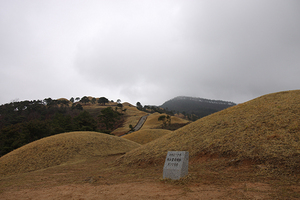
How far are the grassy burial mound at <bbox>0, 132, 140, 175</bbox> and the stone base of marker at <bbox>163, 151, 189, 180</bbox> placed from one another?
13.7 meters

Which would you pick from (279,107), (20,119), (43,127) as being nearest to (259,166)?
(279,107)

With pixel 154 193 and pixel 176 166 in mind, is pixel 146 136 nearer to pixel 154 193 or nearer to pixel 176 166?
pixel 176 166

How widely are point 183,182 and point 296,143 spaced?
5857 mm

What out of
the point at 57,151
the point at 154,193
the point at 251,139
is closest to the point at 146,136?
the point at 57,151

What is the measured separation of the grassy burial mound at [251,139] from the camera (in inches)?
299

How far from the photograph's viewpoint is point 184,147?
11742mm

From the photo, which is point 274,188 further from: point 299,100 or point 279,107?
point 299,100

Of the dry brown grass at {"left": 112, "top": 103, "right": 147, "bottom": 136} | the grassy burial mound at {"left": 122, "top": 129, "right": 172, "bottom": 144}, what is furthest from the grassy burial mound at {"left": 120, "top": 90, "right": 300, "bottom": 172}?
the dry brown grass at {"left": 112, "top": 103, "right": 147, "bottom": 136}

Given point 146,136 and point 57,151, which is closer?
point 57,151

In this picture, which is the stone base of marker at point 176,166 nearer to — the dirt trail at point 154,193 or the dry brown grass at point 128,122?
the dirt trail at point 154,193

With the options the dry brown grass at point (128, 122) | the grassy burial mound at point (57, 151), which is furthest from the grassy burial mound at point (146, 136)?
the dry brown grass at point (128, 122)

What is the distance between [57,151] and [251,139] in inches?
758

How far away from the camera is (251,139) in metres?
9.21

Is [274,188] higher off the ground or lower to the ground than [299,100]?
lower
